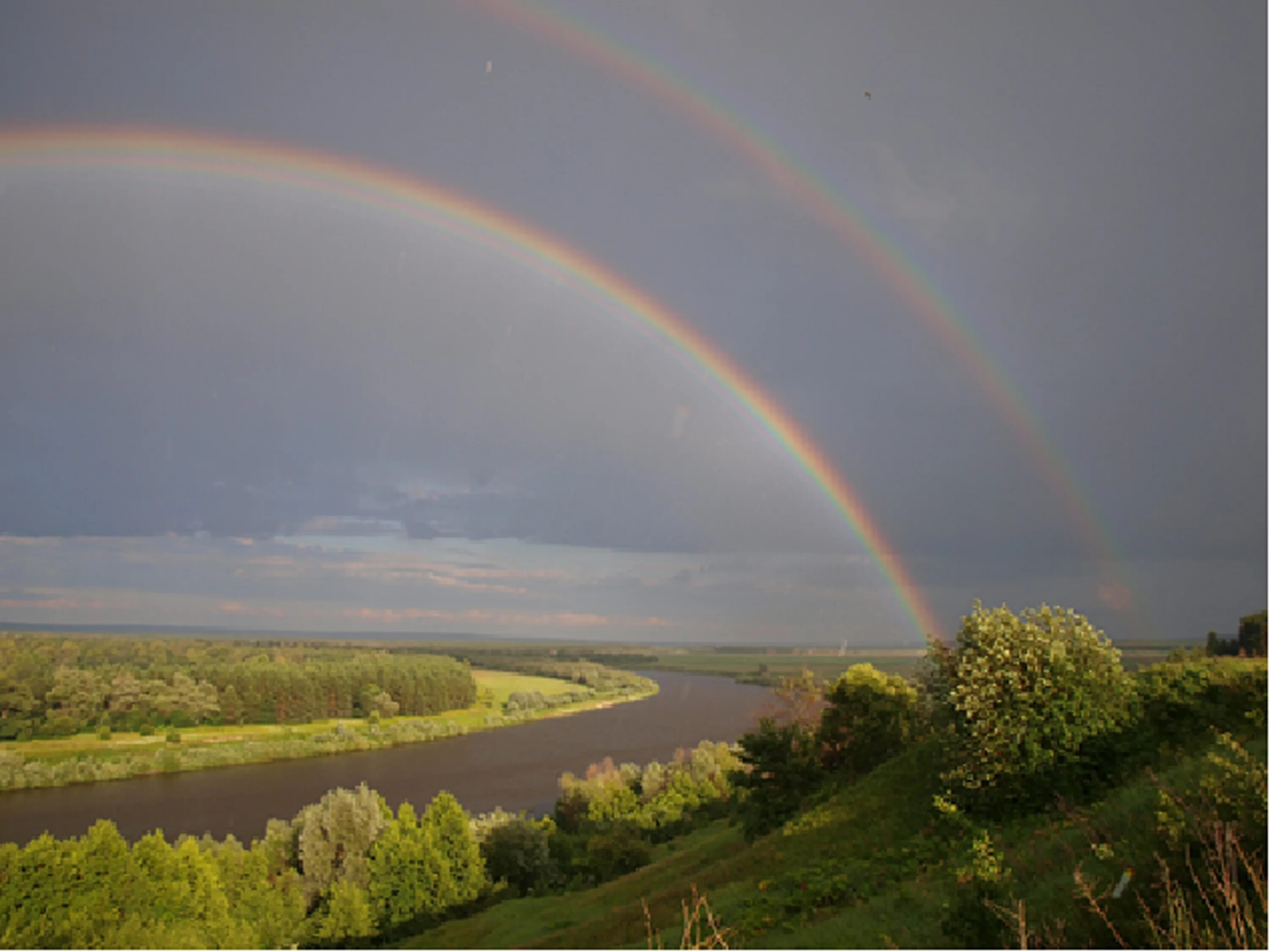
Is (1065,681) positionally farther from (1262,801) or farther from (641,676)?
(641,676)

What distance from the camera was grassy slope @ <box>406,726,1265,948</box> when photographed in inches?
362

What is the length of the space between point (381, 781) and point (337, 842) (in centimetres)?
4038

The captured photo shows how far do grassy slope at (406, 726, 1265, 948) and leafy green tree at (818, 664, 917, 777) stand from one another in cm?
559

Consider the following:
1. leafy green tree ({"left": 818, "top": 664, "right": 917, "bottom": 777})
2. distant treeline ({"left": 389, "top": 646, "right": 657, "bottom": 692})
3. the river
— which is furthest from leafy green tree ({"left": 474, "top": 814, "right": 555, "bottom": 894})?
distant treeline ({"left": 389, "top": 646, "right": 657, "bottom": 692})

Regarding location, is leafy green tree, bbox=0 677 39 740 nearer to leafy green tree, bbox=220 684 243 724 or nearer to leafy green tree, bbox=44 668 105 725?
leafy green tree, bbox=44 668 105 725

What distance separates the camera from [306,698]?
276ft

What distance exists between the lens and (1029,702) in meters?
14.2

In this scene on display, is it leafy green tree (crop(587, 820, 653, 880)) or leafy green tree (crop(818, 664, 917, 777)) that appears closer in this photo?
leafy green tree (crop(818, 664, 917, 777))

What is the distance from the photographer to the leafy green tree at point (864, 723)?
2616 cm

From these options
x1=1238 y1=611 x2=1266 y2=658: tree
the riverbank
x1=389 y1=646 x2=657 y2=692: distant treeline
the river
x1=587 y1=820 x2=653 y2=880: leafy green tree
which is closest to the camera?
x1=1238 y1=611 x2=1266 y2=658: tree

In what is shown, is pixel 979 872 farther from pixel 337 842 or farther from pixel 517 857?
pixel 337 842

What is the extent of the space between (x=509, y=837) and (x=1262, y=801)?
40357 mm

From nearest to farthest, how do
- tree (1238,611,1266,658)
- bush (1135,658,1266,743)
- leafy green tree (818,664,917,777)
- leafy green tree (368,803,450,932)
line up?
bush (1135,658,1266,743) → leafy green tree (818,664,917,777) → tree (1238,611,1266,658) → leafy green tree (368,803,450,932)

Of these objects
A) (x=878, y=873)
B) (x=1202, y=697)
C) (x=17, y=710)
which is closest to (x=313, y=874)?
(x=878, y=873)
